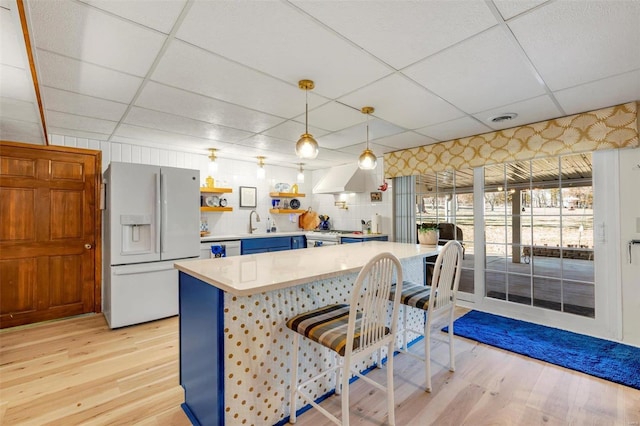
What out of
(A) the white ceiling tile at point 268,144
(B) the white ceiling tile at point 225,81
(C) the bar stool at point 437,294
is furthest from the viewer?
(A) the white ceiling tile at point 268,144

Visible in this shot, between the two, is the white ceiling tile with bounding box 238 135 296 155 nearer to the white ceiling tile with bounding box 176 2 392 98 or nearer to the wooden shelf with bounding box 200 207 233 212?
the wooden shelf with bounding box 200 207 233 212

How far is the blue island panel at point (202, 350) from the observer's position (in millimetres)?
1564

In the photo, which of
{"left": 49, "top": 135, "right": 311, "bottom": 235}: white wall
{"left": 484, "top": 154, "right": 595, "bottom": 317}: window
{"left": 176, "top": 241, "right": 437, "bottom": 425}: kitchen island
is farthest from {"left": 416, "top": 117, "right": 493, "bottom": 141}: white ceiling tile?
{"left": 49, "top": 135, "right": 311, "bottom": 235}: white wall

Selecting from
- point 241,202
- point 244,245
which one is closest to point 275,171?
point 241,202

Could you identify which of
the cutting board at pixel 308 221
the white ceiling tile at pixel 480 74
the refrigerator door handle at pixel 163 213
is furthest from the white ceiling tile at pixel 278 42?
the cutting board at pixel 308 221

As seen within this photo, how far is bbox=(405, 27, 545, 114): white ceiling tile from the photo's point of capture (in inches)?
71.7

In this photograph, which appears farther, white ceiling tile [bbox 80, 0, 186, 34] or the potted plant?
the potted plant

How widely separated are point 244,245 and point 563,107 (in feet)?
13.7

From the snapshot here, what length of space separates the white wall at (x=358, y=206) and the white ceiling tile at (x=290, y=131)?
1.78 meters

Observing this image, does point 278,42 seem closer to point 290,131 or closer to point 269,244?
point 290,131

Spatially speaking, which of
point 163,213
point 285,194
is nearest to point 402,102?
point 163,213

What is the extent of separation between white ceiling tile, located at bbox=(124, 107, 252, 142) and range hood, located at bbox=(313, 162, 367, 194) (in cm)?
197

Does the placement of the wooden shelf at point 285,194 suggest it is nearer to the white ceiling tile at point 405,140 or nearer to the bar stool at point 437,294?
the white ceiling tile at point 405,140

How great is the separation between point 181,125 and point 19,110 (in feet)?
4.18
